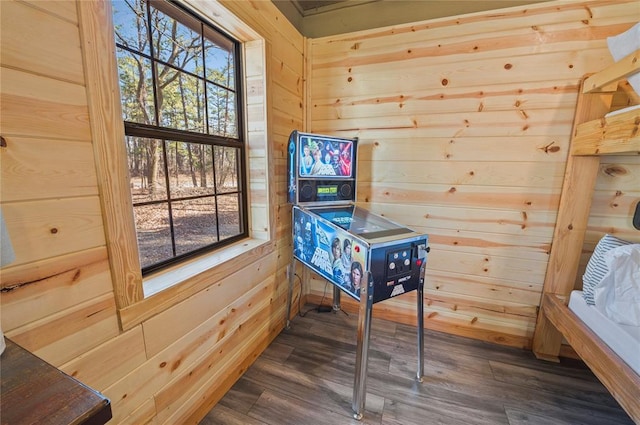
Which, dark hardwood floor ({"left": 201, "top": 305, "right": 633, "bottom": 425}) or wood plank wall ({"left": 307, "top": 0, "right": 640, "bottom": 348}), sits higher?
wood plank wall ({"left": 307, "top": 0, "right": 640, "bottom": 348})

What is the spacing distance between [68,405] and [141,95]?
1.23 m

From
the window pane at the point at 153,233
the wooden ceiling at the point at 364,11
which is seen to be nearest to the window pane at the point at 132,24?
the window pane at the point at 153,233

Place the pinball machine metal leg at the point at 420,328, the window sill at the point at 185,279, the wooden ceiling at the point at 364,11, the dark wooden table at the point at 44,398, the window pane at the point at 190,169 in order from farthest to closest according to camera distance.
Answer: the wooden ceiling at the point at 364,11 < the pinball machine metal leg at the point at 420,328 < the window pane at the point at 190,169 < the window sill at the point at 185,279 < the dark wooden table at the point at 44,398

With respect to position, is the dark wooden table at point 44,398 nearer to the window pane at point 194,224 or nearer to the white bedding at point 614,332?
the window pane at point 194,224

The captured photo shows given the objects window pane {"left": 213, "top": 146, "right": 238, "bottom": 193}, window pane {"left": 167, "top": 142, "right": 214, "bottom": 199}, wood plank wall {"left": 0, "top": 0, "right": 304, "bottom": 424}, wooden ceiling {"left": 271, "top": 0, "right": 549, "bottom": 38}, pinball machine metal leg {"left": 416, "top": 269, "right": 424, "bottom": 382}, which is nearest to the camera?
wood plank wall {"left": 0, "top": 0, "right": 304, "bottom": 424}

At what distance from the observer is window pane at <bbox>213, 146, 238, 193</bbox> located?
1.69m

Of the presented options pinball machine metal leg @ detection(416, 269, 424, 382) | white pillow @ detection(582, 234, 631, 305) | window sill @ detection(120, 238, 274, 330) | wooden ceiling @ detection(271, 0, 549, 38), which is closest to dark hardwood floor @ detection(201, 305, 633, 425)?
pinball machine metal leg @ detection(416, 269, 424, 382)

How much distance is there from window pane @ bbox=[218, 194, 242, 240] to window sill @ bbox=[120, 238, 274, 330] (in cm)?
11

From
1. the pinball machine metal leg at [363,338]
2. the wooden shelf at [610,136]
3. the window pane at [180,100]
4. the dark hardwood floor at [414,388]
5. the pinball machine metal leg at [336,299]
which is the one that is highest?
the window pane at [180,100]

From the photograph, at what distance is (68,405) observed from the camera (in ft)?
1.53

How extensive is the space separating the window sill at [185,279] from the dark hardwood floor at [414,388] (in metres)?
0.77

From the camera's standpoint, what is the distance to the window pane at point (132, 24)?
1.13 m

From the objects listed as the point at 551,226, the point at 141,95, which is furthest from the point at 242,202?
the point at 551,226

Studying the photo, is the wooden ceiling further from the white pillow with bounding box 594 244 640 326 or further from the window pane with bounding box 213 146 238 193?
the white pillow with bounding box 594 244 640 326
